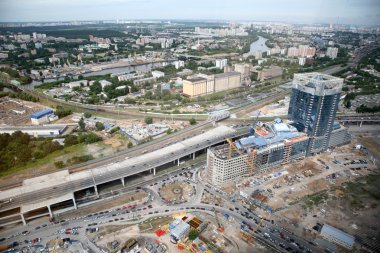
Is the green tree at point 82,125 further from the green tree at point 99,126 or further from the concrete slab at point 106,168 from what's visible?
the concrete slab at point 106,168

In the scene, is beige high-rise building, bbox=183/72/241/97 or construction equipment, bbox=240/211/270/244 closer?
construction equipment, bbox=240/211/270/244

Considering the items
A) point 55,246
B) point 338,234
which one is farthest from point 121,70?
point 338,234

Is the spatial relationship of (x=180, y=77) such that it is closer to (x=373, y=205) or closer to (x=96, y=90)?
(x=96, y=90)

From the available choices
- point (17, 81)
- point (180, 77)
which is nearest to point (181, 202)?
point (180, 77)

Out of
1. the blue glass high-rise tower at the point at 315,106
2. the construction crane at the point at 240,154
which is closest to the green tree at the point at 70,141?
the construction crane at the point at 240,154

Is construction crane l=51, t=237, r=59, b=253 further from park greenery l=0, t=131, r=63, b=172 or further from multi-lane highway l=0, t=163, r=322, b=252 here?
park greenery l=0, t=131, r=63, b=172

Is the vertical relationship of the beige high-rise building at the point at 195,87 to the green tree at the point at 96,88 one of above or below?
above

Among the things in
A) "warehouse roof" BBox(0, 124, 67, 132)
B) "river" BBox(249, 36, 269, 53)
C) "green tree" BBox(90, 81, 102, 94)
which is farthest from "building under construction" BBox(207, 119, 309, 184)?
"river" BBox(249, 36, 269, 53)
